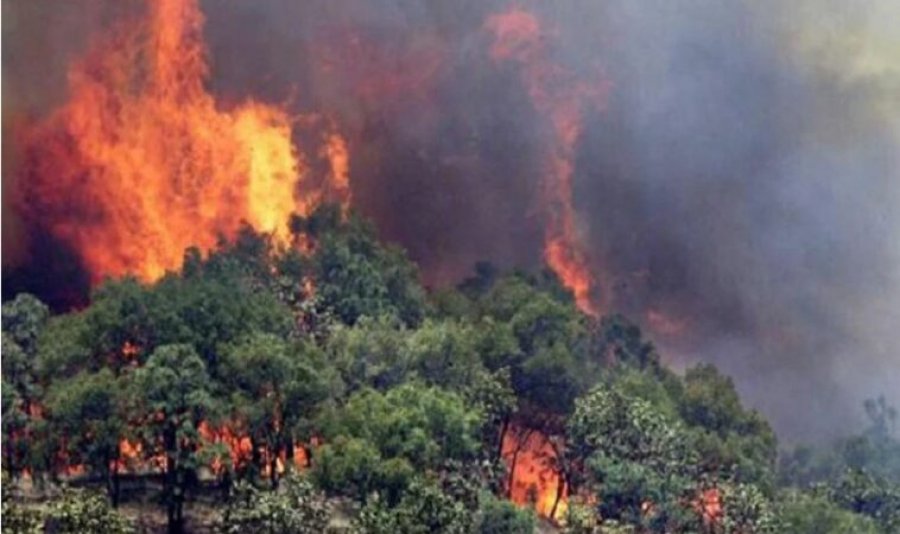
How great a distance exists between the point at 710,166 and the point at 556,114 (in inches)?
465

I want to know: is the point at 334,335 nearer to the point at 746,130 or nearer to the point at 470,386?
the point at 470,386

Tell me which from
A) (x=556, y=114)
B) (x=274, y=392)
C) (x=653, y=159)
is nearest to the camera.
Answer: (x=274, y=392)

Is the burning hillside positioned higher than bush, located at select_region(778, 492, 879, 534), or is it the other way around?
the burning hillside

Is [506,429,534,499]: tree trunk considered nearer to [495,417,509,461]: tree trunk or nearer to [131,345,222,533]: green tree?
[495,417,509,461]: tree trunk

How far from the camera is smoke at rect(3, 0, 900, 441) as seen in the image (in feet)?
314

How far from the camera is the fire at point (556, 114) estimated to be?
97.4 m

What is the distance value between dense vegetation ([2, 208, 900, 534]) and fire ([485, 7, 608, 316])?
15.9 metres

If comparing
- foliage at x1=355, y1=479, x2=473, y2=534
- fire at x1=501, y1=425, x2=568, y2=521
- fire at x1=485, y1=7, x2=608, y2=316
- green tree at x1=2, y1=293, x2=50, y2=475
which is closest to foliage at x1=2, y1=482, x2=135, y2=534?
green tree at x1=2, y1=293, x2=50, y2=475

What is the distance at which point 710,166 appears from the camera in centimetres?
9694

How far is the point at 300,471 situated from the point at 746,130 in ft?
168

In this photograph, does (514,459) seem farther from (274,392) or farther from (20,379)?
(20,379)

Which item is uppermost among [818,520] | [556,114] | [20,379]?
[556,114]

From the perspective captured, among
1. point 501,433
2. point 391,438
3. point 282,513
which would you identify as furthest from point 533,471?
point 282,513

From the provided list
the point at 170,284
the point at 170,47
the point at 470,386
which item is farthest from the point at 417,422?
the point at 170,47
